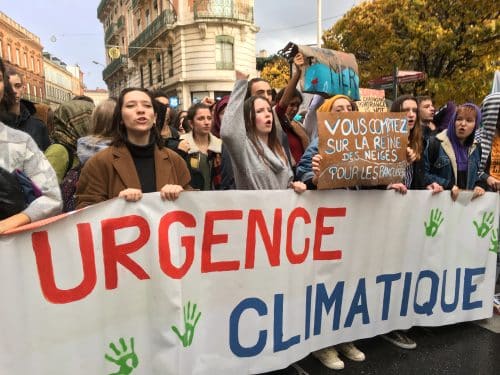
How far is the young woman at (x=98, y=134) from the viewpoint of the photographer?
250 cm

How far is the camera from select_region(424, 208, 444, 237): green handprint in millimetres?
2984

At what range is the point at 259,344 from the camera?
243 centimetres

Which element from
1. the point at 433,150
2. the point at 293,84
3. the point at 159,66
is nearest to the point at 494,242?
the point at 433,150

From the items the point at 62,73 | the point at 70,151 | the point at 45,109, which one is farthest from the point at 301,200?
the point at 62,73

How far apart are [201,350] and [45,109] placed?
9.75ft

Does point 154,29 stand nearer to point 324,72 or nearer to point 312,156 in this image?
point 324,72

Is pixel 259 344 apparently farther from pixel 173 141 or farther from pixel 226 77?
pixel 226 77

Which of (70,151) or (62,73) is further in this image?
(62,73)

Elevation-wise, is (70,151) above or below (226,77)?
below

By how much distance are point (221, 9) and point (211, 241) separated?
27191mm

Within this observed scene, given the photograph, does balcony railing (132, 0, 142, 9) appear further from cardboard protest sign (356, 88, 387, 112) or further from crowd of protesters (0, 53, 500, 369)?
crowd of protesters (0, 53, 500, 369)

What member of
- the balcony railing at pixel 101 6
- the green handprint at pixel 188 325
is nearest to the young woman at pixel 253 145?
the green handprint at pixel 188 325

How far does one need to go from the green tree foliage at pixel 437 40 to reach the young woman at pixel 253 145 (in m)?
9.97

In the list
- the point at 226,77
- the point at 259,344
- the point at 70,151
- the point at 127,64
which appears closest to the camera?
the point at 259,344
